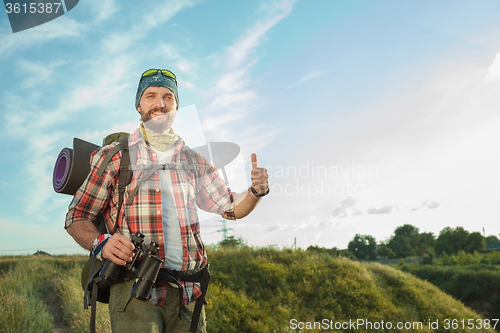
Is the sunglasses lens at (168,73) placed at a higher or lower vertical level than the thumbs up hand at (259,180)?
higher

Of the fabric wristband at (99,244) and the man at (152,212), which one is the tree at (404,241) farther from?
the fabric wristband at (99,244)

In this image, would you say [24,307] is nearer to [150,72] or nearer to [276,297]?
[150,72]

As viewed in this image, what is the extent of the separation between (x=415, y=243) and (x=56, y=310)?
320 feet

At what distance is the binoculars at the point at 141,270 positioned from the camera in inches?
75.3

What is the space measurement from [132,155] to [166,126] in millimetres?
384

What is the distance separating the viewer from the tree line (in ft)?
246

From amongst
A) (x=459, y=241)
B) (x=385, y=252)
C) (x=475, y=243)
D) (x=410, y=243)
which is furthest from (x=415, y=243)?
(x=475, y=243)

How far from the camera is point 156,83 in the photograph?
2676mm

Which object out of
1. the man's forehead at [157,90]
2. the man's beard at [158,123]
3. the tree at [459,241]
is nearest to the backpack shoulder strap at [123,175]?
the man's beard at [158,123]

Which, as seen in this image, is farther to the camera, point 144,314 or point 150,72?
point 150,72

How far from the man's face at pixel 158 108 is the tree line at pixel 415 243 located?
78.9 m

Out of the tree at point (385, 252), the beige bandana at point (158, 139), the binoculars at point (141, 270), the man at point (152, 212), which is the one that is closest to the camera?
the binoculars at point (141, 270)

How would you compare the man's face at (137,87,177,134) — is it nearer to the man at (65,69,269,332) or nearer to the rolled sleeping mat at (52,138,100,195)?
the man at (65,69,269,332)

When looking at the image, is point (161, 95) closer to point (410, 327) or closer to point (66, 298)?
point (66, 298)
